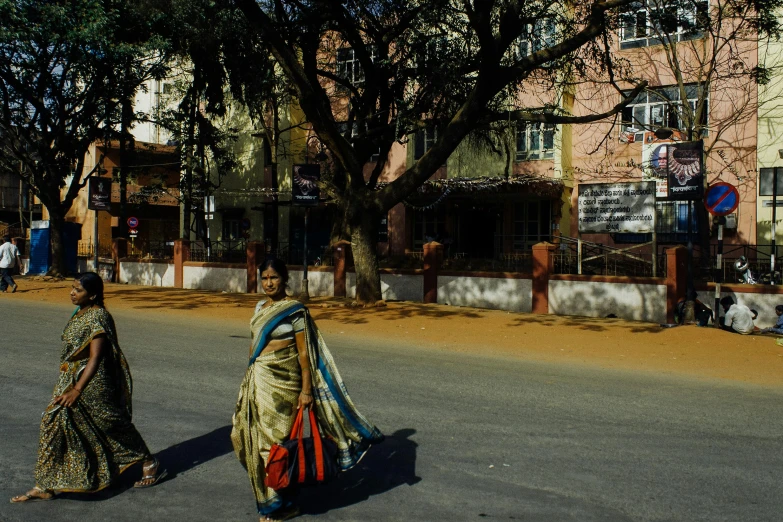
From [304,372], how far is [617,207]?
14.1m

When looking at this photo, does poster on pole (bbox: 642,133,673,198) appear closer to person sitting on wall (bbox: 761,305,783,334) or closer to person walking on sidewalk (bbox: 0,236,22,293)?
person sitting on wall (bbox: 761,305,783,334)

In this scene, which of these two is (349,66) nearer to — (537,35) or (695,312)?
(537,35)

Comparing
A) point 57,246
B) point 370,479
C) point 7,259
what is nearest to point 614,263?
point 370,479

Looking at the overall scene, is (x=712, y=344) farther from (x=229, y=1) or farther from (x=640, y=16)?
(x=229, y=1)

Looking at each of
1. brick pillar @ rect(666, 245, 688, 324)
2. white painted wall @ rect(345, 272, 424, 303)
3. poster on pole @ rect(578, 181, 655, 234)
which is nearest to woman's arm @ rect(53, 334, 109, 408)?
brick pillar @ rect(666, 245, 688, 324)

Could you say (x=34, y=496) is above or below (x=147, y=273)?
below

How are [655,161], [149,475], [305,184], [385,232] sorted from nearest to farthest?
1. [149,475]
2. [305,184]
3. [655,161]
4. [385,232]

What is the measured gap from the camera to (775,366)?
39.0 ft

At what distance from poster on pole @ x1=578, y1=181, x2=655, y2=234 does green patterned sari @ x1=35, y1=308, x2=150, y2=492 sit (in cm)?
1418

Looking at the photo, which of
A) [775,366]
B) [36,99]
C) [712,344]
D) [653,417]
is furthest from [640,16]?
[36,99]

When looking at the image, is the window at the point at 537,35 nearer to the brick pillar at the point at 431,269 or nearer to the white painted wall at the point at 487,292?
the brick pillar at the point at 431,269

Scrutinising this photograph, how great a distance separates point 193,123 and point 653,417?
23207 millimetres

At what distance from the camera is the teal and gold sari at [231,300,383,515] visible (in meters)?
4.56

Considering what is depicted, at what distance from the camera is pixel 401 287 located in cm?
2120
